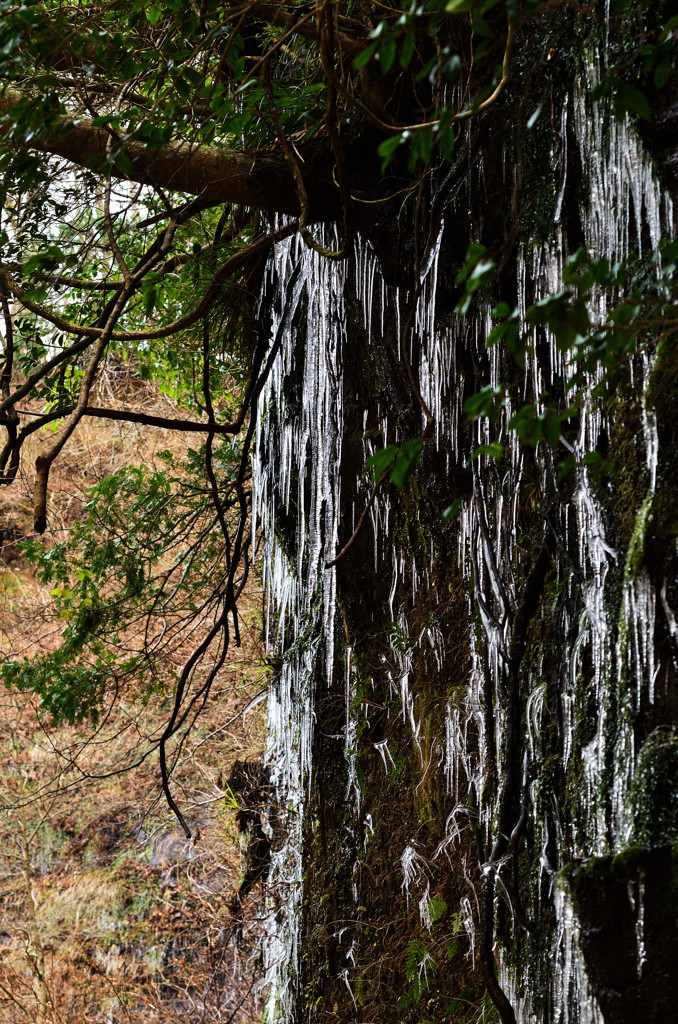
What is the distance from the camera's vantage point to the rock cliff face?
5.04 ft

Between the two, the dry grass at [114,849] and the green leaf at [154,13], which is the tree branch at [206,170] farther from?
the dry grass at [114,849]

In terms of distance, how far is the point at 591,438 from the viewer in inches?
67.6

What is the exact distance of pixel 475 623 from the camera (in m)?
2.17

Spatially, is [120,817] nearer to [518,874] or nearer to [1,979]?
[1,979]


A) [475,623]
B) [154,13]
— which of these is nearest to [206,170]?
[154,13]

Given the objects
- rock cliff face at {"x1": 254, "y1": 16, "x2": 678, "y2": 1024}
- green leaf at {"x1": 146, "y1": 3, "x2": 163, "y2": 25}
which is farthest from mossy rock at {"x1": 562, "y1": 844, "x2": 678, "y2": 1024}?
green leaf at {"x1": 146, "y1": 3, "x2": 163, "y2": 25}

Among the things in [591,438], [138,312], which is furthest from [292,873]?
[138,312]

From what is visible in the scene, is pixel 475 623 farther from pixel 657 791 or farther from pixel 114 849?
pixel 114 849

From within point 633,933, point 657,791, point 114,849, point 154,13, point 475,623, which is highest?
point 154,13

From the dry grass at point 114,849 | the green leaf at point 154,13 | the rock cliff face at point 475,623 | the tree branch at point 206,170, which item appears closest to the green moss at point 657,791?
the rock cliff face at point 475,623

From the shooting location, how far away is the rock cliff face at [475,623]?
154 cm

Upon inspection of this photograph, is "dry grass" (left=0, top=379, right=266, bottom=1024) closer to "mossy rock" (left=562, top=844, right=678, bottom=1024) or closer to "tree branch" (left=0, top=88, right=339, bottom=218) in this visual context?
"tree branch" (left=0, top=88, right=339, bottom=218)

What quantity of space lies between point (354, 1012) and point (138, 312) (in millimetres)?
3201

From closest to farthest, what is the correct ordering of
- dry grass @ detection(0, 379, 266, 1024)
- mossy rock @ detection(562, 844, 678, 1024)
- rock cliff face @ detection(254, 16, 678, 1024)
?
mossy rock @ detection(562, 844, 678, 1024), rock cliff face @ detection(254, 16, 678, 1024), dry grass @ detection(0, 379, 266, 1024)
